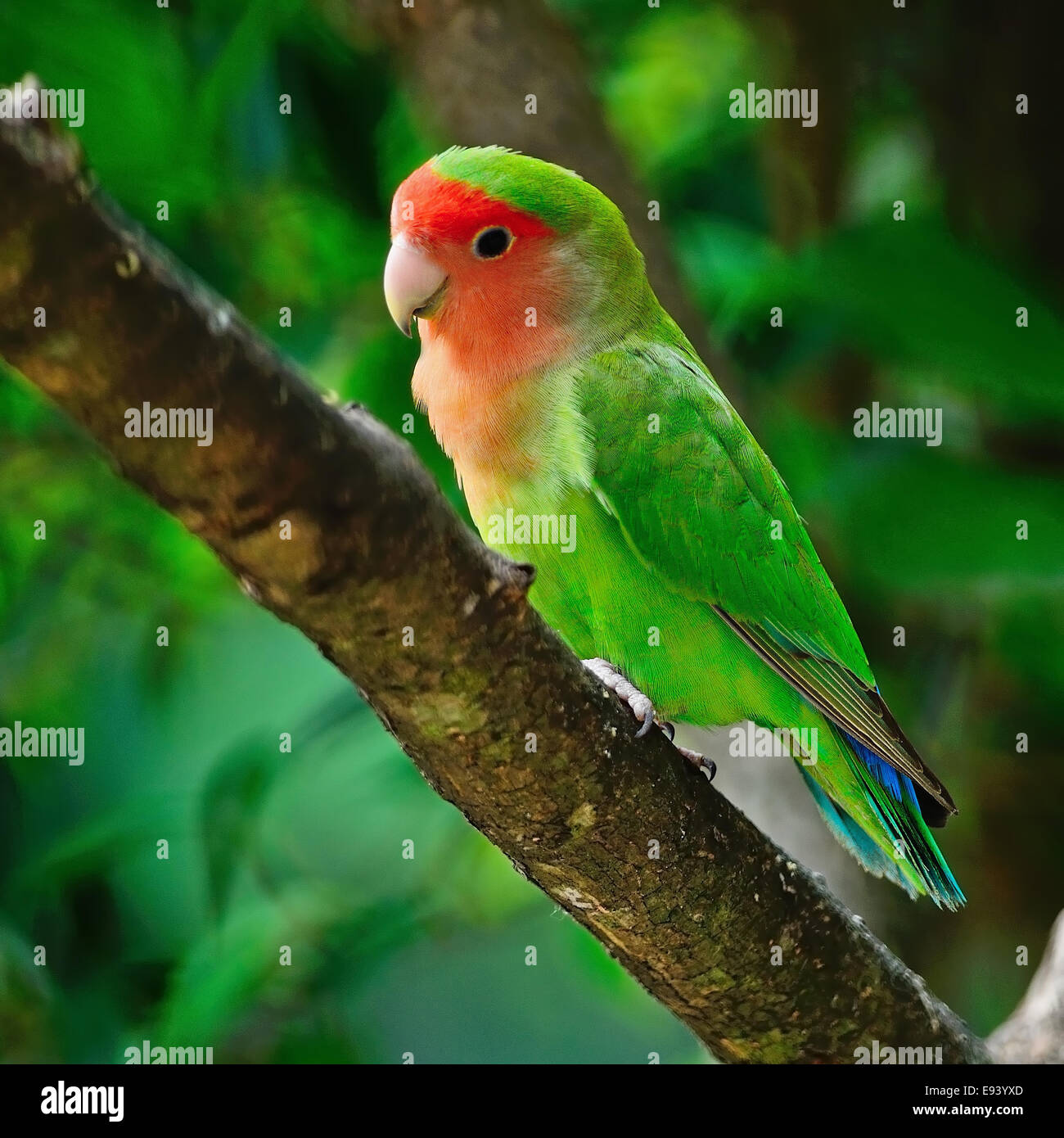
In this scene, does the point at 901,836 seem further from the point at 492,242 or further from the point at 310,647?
the point at 310,647

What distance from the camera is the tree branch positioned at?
106 centimetres

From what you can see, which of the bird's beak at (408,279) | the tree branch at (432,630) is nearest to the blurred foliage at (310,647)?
the bird's beak at (408,279)

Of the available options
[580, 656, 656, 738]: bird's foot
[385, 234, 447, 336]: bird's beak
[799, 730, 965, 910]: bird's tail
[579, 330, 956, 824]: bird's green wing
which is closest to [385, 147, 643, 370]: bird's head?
[385, 234, 447, 336]: bird's beak

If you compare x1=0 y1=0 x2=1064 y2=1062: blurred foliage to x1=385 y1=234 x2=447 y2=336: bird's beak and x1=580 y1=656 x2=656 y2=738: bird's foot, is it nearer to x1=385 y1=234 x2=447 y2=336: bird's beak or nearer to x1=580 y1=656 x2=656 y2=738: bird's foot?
x1=385 y1=234 x2=447 y2=336: bird's beak

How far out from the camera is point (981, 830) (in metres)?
4.04

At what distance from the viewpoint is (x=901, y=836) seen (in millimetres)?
2719

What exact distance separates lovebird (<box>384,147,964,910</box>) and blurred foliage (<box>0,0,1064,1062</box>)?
2.78 feet

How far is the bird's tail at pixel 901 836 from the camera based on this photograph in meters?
2.66

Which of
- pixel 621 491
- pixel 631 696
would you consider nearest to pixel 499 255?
pixel 621 491

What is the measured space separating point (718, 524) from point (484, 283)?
30.9 inches

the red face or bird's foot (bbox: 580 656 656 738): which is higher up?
the red face

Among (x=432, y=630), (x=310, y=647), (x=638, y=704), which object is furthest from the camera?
(x=310, y=647)

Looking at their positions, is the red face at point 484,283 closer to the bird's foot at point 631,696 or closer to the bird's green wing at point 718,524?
the bird's green wing at point 718,524
